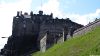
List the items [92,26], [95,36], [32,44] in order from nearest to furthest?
[95,36] < [92,26] < [32,44]

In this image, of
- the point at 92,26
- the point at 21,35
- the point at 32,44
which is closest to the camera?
the point at 92,26

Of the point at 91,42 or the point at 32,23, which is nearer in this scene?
the point at 91,42

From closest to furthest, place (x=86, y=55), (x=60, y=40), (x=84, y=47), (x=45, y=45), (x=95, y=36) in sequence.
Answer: (x=86, y=55) < (x=84, y=47) < (x=95, y=36) < (x=60, y=40) < (x=45, y=45)

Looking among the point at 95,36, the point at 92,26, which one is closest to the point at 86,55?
the point at 95,36

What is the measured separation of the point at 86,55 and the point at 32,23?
86.4m

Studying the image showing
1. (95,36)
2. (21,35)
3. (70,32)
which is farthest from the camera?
(21,35)

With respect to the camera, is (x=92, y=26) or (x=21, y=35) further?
(x=21, y=35)

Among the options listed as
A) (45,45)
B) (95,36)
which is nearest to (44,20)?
(45,45)

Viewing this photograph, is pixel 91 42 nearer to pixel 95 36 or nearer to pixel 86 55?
pixel 95 36

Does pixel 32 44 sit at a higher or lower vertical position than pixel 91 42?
lower

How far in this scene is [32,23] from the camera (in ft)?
395

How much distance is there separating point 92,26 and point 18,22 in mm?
71220

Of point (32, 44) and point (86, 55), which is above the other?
point (86, 55)

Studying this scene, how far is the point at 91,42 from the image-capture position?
40156mm
